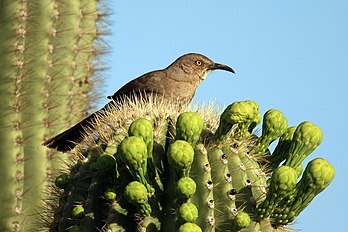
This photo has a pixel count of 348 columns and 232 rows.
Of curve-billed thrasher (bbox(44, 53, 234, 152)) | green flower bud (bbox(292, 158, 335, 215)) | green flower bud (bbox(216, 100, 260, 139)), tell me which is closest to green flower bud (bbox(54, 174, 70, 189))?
green flower bud (bbox(216, 100, 260, 139))

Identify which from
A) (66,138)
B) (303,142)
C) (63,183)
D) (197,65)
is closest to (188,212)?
(303,142)

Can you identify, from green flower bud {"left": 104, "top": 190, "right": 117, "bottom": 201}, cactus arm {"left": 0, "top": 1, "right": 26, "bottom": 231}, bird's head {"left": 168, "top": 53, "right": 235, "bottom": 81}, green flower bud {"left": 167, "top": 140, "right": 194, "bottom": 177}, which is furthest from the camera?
bird's head {"left": 168, "top": 53, "right": 235, "bottom": 81}

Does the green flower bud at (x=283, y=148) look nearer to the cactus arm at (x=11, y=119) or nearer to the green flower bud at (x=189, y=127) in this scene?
the green flower bud at (x=189, y=127)

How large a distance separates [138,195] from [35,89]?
8.06 ft

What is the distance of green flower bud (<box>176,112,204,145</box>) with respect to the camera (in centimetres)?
275

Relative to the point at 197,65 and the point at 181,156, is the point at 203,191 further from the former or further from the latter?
the point at 197,65

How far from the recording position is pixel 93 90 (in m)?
5.20

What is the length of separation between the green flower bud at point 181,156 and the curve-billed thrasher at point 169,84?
6.78ft

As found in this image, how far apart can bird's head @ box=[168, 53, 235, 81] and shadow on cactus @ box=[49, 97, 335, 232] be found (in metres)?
2.65

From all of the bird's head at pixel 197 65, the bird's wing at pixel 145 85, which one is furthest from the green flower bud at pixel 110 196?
the bird's head at pixel 197 65

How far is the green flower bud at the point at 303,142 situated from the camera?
2.83 meters

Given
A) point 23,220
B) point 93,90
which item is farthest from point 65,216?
point 93,90

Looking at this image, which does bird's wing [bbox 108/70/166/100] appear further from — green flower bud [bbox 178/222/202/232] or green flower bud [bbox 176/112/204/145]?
green flower bud [bbox 178/222/202/232]

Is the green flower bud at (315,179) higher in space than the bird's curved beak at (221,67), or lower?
lower
